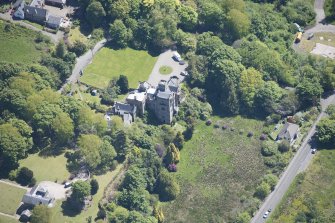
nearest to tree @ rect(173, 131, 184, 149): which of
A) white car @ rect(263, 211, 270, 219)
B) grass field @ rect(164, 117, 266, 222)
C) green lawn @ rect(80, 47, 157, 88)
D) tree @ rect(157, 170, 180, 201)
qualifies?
grass field @ rect(164, 117, 266, 222)

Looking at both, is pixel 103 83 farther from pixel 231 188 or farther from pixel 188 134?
pixel 231 188

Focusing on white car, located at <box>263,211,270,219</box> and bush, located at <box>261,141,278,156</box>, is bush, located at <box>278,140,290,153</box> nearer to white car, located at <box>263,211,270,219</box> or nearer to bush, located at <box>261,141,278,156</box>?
bush, located at <box>261,141,278,156</box>

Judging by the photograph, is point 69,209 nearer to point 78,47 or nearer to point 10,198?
point 10,198

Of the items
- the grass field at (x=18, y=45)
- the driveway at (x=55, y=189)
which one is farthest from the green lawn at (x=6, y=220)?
the grass field at (x=18, y=45)

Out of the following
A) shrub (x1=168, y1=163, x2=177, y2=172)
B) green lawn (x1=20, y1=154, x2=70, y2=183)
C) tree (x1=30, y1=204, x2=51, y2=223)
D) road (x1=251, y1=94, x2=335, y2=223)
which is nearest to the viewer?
tree (x1=30, y1=204, x2=51, y2=223)

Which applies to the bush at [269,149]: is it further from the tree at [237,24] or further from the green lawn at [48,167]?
the green lawn at [48,167]

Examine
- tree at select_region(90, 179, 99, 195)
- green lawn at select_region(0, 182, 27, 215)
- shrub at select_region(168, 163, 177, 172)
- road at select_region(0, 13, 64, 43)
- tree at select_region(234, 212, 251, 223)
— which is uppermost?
road at select_region(0, 13, 64, 43)

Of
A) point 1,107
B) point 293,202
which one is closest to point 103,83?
point 1,107
